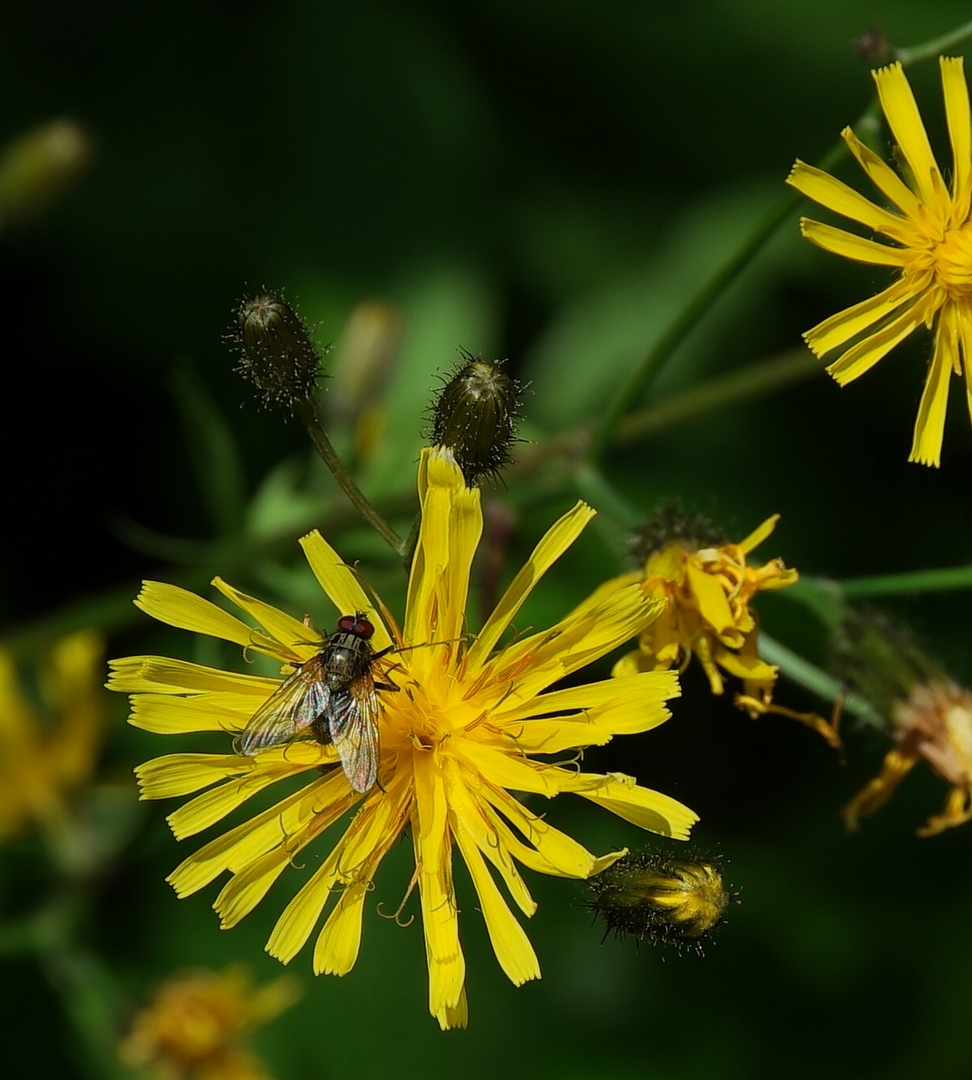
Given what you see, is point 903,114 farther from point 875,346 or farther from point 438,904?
point 438,904

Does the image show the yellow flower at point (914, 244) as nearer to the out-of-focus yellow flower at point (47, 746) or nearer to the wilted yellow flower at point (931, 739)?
the wilted yellow flower at point (931, 739)

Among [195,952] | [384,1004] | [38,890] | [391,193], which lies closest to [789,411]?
[391,193]

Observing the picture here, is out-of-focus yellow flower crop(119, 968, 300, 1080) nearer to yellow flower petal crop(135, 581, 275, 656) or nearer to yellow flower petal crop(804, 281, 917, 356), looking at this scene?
yellow flower petal crop(135, 581, 275, 656)

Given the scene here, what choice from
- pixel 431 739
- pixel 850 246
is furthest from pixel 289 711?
pixel 850 246

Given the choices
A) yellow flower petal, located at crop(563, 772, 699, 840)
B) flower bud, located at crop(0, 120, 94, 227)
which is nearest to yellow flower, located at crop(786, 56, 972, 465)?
yellow flower petal, located at crop(563, 772, 699, 840)

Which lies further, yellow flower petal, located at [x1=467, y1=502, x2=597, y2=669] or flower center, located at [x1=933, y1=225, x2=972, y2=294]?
flower center, located at [x1=933, y1=225, x2=972, y2=294]

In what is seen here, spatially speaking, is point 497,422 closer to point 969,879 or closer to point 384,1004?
point 384,1004
